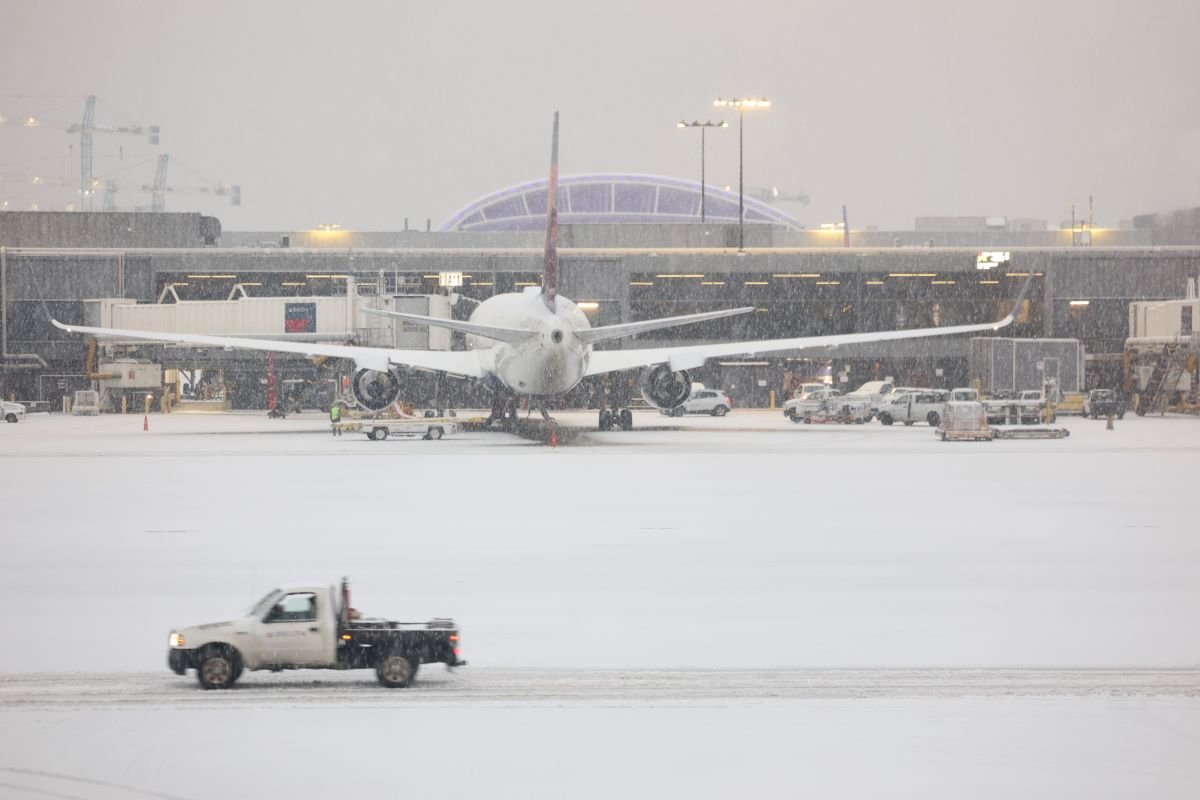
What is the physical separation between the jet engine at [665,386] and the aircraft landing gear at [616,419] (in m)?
6.31

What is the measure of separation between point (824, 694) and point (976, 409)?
135 feet

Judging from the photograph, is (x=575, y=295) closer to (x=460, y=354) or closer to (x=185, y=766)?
(x=460, y=354)

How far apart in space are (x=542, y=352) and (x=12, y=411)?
39.1 meters

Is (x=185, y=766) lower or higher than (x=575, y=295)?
lower

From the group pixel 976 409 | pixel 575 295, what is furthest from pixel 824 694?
pixel 575 295

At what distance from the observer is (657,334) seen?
334 feet

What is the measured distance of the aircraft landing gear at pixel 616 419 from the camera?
5903 centimetres

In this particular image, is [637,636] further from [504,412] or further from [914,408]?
[914,408]

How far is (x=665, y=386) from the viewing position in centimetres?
5266

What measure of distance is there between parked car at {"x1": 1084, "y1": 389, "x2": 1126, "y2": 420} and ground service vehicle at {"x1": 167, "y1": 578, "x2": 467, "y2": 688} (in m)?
62.8

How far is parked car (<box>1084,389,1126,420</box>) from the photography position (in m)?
70.6

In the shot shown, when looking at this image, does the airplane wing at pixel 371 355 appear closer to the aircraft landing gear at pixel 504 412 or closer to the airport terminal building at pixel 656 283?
the aircraft landing gear at pixel 504 412

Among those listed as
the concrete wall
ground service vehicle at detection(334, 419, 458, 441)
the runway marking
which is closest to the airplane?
ground service vehicle at detection(334, 419, 458, 441)

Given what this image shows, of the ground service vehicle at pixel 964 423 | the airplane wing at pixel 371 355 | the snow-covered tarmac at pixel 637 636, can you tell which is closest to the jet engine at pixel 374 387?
the airplane wing at pixel 371 355
